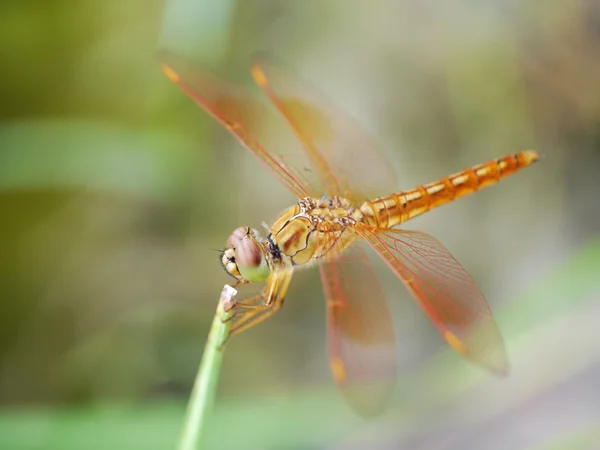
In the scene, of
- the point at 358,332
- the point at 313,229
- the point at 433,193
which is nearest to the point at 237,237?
the point at 313,229

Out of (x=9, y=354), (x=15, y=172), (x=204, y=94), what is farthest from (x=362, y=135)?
(x=9, y=354)

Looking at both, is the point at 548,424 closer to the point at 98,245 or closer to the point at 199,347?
the point at 199,347

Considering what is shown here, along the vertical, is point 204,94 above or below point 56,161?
below

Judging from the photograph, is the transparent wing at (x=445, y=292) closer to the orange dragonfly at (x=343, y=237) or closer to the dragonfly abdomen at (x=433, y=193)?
the orange dragonfly at (x=343, y=237)

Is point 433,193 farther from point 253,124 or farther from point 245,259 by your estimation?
point 245,259

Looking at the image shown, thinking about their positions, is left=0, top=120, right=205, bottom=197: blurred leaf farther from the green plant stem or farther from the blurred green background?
the green plant stem

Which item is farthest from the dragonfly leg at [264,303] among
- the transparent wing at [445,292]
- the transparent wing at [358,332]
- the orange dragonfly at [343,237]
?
the transparent wing at [445,292]
